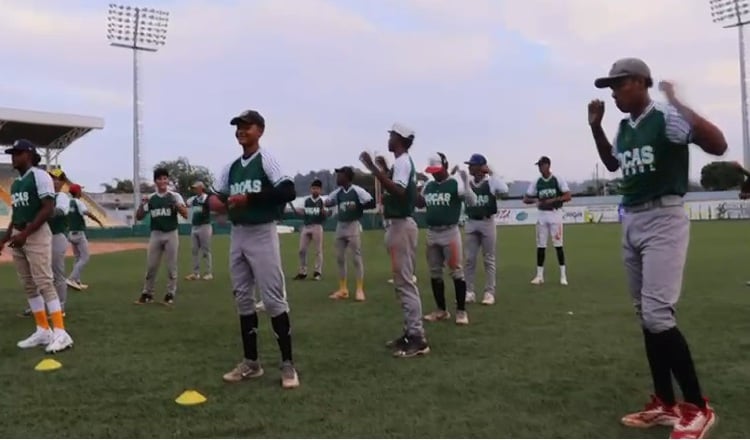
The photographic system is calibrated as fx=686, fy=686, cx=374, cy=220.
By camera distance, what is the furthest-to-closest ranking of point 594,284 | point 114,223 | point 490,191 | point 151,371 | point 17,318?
point 114,223
point 594,284
point 490,191
point 17,318
point 151,371

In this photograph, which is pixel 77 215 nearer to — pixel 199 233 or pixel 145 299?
pixel 145 299

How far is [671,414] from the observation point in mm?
4352

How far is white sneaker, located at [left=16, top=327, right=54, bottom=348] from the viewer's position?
287 inches

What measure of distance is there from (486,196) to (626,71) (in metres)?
6.08

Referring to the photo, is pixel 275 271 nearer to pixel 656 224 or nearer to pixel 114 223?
pixel 656 224

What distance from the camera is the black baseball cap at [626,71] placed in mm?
4281

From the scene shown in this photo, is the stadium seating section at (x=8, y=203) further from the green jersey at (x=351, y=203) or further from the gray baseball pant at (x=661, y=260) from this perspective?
the gray baseball pant at (x=661, y=260)

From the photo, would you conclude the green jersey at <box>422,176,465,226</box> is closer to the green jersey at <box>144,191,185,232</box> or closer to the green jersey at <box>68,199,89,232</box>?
the green jersey at <box>144,191,185,232</box>

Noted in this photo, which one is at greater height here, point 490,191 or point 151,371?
point 490,191

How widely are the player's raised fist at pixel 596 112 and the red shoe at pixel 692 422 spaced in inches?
77.8

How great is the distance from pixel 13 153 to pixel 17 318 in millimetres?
3424

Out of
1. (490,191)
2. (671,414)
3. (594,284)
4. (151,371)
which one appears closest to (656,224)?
(671,414)

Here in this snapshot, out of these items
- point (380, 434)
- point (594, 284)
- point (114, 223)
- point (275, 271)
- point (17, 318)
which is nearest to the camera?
point (380, 434)

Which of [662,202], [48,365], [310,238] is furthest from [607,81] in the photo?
[310,238]
